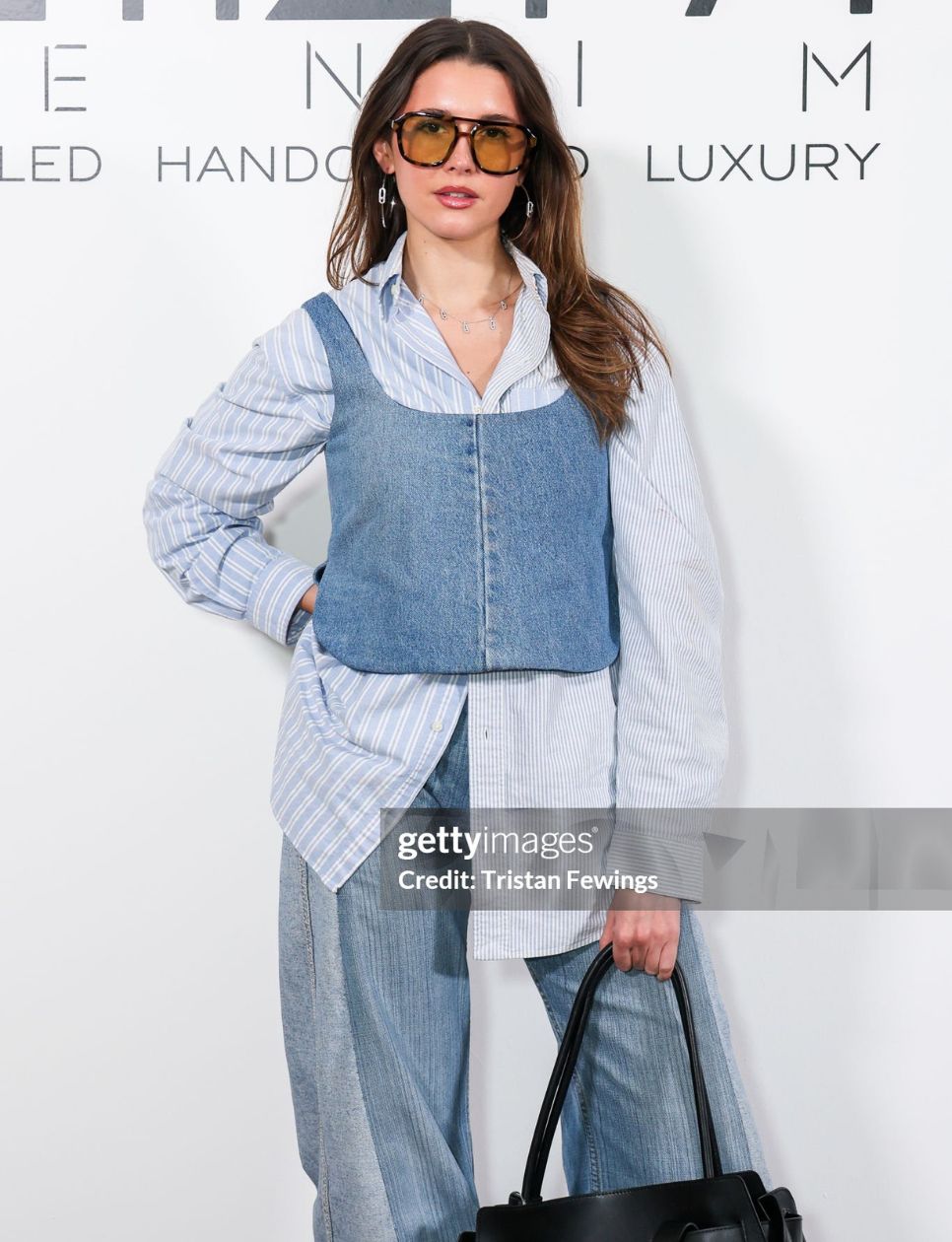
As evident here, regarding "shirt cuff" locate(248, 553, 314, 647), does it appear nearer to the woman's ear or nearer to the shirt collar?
the shirt collar

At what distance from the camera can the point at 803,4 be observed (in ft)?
5.28

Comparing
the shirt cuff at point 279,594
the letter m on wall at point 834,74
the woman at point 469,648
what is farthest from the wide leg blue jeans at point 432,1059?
the letter m on wall at point 834,74

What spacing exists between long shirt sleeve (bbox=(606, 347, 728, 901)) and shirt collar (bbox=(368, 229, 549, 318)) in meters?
0.14

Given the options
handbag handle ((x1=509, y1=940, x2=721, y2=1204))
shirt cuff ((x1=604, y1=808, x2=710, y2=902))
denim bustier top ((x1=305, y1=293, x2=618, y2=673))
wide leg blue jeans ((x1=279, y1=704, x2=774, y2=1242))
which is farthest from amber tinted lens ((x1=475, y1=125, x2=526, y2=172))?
→ handbag handle ((x1=509, y1=940, x2=721, y2=1204))

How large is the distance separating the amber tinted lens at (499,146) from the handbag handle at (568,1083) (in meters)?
0.79

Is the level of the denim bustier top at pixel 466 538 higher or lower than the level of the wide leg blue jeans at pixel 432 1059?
higher

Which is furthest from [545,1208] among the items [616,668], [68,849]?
[68,849]

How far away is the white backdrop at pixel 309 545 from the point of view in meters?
1.60

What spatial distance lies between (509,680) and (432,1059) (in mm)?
393

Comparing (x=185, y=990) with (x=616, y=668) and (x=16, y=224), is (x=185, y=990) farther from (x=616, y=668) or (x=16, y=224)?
(x=16, y=224)

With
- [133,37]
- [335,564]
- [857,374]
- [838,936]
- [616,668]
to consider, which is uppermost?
[133,37]

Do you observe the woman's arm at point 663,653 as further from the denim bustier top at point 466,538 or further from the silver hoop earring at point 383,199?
the silver hoop earring at point 383,199

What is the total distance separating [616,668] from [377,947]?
38 cm

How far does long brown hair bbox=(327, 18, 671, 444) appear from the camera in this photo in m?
1.36
